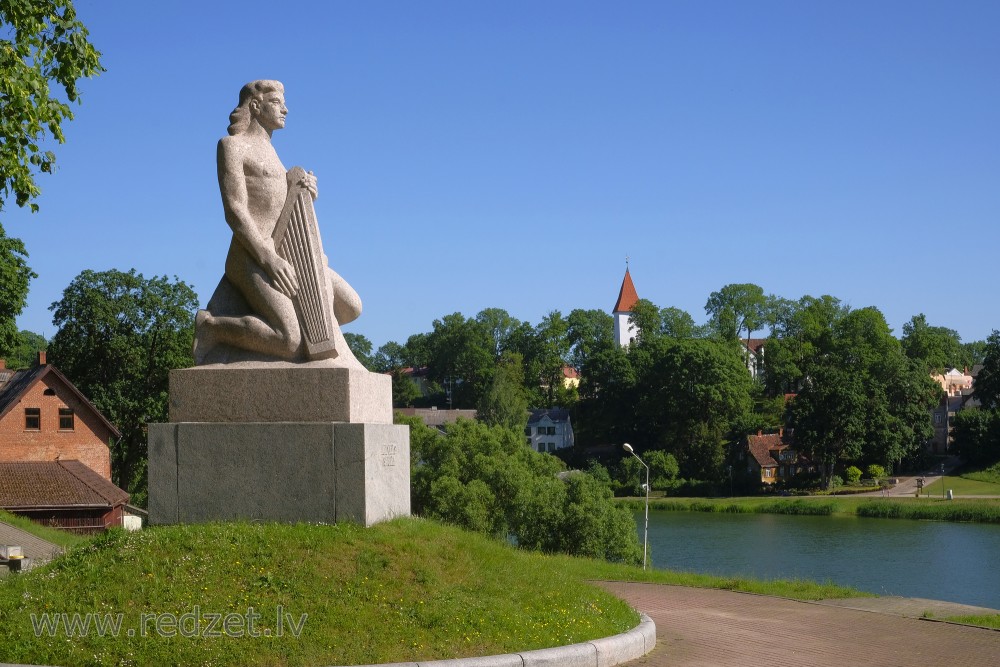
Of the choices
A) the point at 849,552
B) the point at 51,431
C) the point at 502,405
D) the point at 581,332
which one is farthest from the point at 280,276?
the point at 581,332

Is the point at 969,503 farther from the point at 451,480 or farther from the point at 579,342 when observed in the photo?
the point at 579,342

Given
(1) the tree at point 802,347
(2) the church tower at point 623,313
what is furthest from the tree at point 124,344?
(2) the church tower at point 623,313

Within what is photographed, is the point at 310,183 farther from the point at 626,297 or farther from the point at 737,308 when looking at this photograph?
the point at 626,297

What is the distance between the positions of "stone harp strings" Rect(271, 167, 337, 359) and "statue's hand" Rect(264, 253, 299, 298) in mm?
79

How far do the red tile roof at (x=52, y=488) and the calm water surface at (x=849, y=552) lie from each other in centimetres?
1847

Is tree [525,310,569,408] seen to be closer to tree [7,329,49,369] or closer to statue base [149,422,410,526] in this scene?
tree [7,329,49,369]

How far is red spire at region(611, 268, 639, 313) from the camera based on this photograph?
128 meters

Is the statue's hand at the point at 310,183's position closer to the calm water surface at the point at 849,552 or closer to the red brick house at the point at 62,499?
the calm water surface at the point at 849,552

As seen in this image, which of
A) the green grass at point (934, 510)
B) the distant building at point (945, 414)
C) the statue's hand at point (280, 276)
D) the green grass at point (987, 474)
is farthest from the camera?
the distant building at point (945, 414)

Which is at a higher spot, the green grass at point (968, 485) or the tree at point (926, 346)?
the tree at point (926, 346)

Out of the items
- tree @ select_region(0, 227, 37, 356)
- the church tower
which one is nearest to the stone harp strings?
tree @ select_region(0, 227, 37, 356)

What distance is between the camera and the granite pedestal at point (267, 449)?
9.66 m

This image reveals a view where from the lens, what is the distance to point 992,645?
978 centimetres

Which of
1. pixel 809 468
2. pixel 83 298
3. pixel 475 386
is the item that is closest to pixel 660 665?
pixel 83 298
